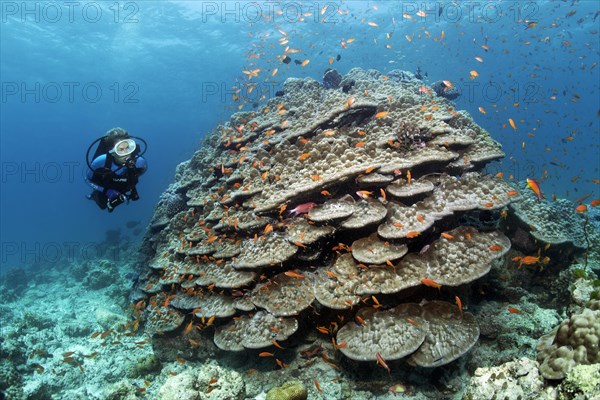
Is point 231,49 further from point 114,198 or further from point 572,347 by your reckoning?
point 572,347

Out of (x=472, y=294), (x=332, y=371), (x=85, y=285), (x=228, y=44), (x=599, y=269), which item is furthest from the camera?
(x=228, y=44)

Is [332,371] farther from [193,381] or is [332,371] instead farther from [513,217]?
[513,217]

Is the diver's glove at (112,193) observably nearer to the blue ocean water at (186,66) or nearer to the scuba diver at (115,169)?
the scuba diver at (115,169)

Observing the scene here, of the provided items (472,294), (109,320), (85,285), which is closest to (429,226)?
(472,294)

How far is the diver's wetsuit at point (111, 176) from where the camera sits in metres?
7.64

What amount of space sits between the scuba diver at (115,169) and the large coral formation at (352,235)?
2.04 metres

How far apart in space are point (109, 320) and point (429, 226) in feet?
36.0

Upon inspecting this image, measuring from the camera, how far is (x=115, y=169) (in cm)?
771

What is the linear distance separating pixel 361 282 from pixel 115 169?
652 cm

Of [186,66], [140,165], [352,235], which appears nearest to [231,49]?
[186,66]

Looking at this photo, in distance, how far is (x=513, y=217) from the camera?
6941mm

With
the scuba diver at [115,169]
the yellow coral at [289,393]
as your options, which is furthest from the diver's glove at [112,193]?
the yellow coral at [289,393]

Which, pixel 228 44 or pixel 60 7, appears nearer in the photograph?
pixel 60 7

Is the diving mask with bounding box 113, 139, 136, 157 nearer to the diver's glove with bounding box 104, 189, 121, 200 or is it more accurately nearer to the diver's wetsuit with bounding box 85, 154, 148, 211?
the diver's wetsuit with bounding box 85, 154, 148, 211
